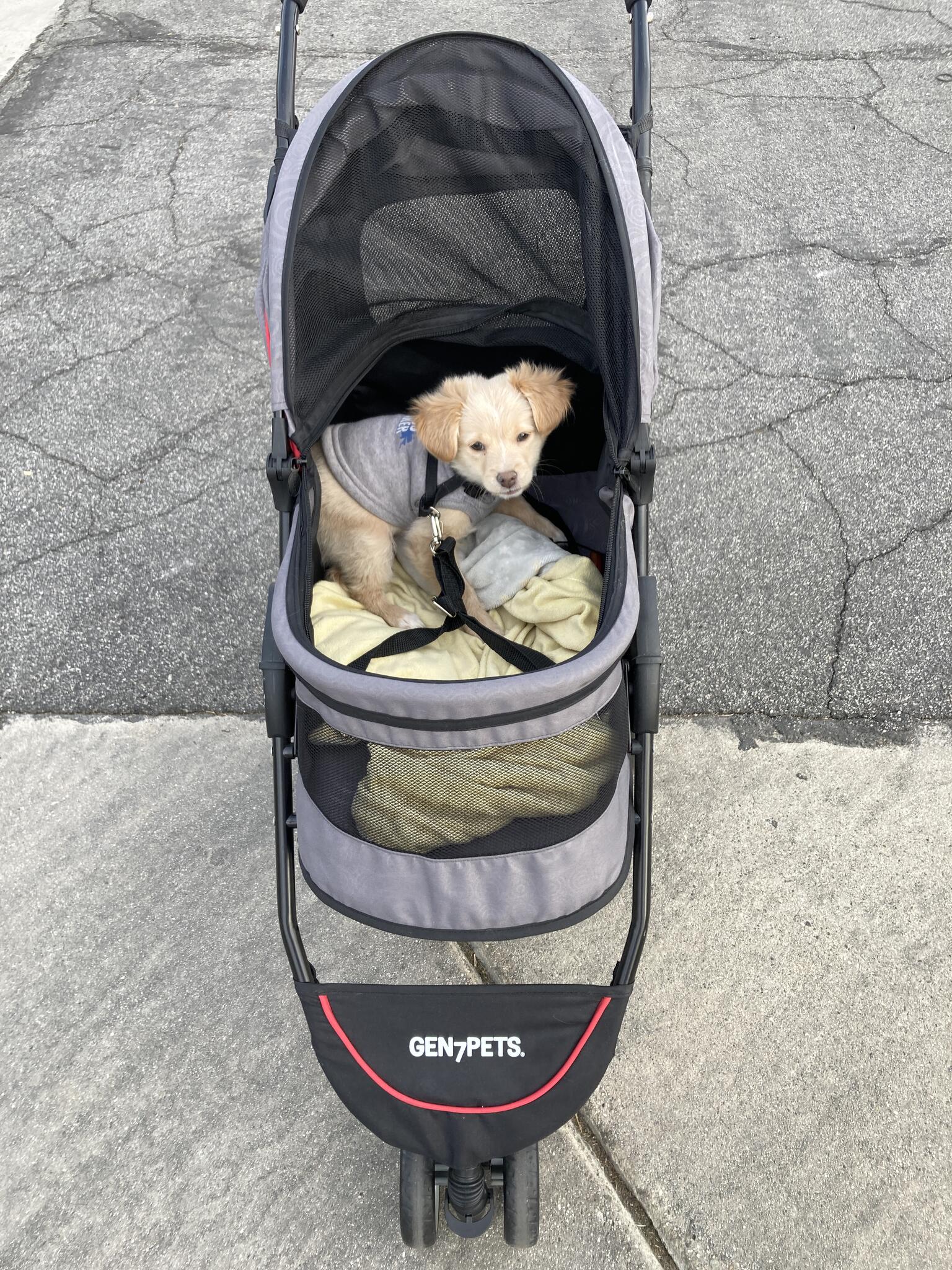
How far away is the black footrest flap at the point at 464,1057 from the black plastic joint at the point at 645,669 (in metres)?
0.45

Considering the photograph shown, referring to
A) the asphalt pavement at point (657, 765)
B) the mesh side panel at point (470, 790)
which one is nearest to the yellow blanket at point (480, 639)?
the mesh side panel at point (470, 790)

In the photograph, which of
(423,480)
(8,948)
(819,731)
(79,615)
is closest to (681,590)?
(819,731)

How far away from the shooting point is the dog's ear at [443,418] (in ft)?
7.04

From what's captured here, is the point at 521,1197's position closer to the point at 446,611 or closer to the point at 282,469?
the point at 446,611

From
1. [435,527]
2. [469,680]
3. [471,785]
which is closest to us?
[469,680]

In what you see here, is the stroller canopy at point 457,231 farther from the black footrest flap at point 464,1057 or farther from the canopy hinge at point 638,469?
the black footrest flap at point 464,1057

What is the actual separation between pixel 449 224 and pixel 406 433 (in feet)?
1.68

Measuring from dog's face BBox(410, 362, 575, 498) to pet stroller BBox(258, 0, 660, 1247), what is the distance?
0.50 ft

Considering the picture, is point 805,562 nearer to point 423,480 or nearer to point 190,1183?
point 423,480

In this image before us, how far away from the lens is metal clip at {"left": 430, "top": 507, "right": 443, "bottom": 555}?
2254mm

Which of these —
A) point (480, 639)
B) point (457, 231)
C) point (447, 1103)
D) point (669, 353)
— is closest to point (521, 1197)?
point (447, 1103)

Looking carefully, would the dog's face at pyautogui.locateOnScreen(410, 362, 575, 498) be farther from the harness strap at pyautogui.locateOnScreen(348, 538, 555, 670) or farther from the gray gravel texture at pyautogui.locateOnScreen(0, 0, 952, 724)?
the gray gravel texture at pyautogui.locateOnScreen(0, 0, 952, 724)

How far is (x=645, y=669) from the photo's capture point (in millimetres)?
1649

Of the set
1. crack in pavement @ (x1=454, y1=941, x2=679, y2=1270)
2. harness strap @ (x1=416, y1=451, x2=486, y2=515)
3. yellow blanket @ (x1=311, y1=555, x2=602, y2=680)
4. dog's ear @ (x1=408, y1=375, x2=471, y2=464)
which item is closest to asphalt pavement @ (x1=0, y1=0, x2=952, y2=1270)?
crack in pavement @ (x1=454, y1=941, x2=679, y2=1270)
